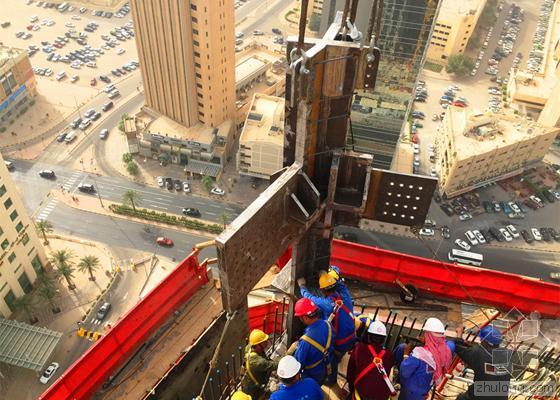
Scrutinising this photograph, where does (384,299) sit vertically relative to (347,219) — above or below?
below

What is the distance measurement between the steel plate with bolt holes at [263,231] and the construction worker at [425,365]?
3696mm

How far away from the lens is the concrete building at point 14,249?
1415 inches

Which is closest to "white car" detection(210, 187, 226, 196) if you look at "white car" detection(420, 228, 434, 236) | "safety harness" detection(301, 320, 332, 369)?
"white car" detection(420, 228, 434, 236)

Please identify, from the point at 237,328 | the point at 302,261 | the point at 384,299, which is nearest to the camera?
the point at 237,328

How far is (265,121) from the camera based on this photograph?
2199 inches

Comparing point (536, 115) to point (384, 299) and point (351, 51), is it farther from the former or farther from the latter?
point (351, 51)

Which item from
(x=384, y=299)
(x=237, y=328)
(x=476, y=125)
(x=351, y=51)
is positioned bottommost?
(x=476, y=125)

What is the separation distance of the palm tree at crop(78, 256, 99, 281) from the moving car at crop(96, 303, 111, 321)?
3.65 meters

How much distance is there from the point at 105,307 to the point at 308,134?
36.7 metres

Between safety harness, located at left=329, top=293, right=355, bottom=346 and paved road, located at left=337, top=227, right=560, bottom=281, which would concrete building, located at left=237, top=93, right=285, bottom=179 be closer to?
paved road, located at left=337, top=227, right=560, bottom=281

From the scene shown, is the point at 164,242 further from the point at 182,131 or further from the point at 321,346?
the point at 321,346

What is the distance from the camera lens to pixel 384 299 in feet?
53.7

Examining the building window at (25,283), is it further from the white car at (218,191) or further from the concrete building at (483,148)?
the concrete building at (483,148)

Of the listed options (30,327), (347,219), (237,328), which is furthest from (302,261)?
(30,327)
